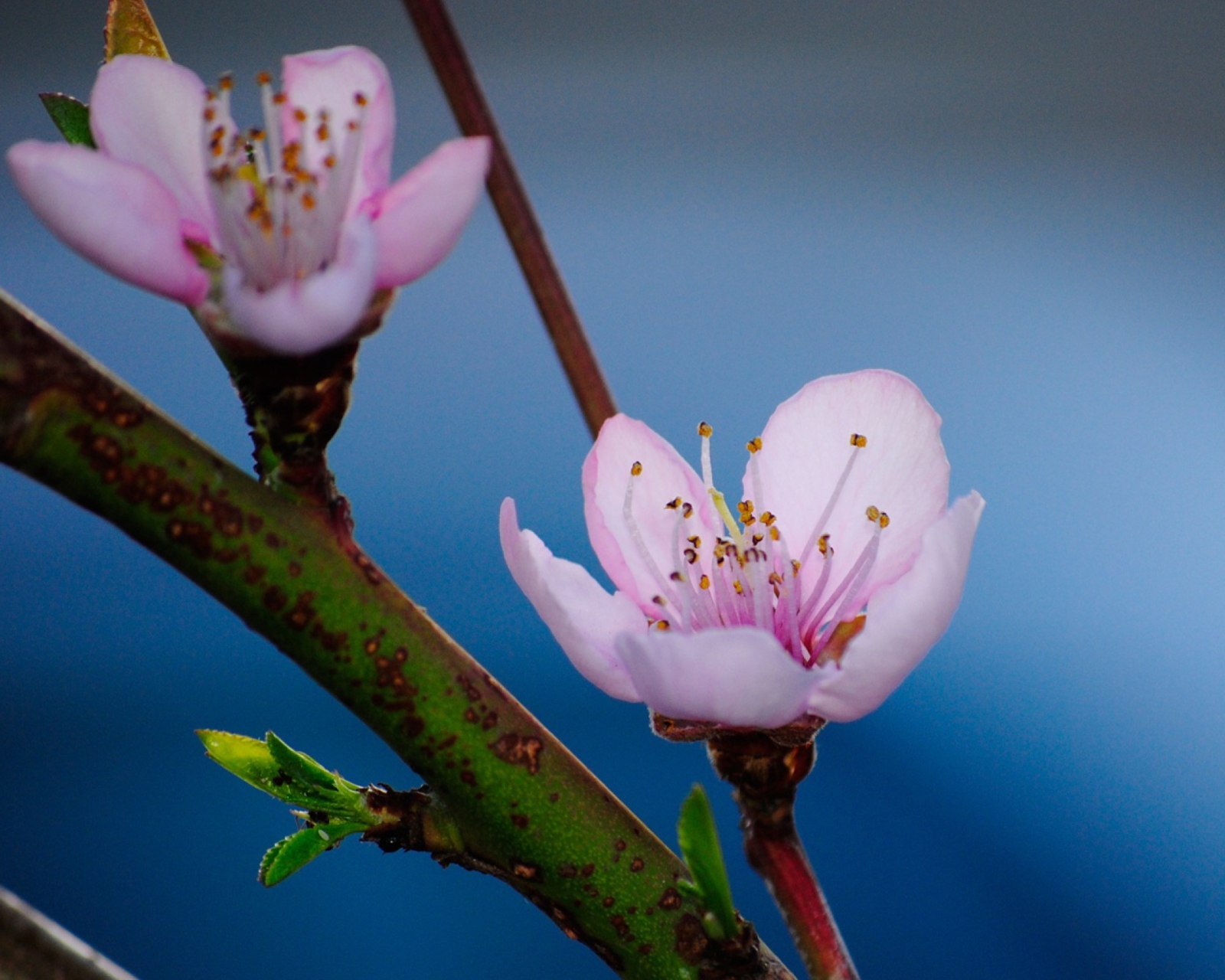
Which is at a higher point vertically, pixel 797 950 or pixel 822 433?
pixel 822 433

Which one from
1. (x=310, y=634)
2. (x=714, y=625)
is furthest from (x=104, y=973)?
(x=714, y=625)

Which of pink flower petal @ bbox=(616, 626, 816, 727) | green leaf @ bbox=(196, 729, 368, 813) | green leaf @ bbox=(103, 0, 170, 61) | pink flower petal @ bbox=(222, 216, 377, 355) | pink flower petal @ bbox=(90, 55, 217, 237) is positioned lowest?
green leaf @ bbox=(196, 729, 368, 813)

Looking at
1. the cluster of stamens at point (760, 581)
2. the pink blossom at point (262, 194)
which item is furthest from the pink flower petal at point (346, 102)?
the cluster of stamens at point (760, 581)

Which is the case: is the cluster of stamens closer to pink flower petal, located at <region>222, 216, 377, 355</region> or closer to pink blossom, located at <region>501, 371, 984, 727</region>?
pink blossom, located at <region>501, 371, 984, 727</region>

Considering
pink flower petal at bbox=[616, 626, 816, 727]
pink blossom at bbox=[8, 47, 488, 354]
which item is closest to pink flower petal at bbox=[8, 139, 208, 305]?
pink blossom at bbox=[8, 47, 488, 354]

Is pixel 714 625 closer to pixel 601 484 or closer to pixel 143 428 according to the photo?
pixel 601 484
